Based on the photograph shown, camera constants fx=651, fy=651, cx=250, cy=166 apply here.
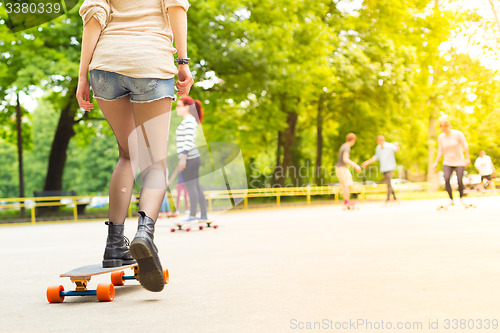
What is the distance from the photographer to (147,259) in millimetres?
3896

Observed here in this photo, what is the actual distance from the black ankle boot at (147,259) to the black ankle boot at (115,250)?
517 mm

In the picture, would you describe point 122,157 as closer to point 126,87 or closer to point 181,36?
point 126,87

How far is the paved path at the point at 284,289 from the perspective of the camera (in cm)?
348

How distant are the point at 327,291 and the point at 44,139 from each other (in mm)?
52731

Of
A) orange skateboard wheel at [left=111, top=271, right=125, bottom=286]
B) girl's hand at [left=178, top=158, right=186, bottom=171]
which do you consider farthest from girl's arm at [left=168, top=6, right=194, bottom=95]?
girl's hand at [left=178, top=158, right=186, bottom=171]

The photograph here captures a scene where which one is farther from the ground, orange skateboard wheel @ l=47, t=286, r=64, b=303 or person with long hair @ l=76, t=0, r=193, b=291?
person with long hair @ l=76, t=0, r=193, b=291

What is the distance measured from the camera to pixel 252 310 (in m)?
3.78

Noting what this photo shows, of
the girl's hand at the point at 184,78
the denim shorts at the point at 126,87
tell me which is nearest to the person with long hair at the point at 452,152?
the girl's hand at the point at 184,78

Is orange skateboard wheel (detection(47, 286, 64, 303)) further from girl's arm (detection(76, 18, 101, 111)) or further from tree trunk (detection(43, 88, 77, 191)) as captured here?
tree trunk (detection(43, 88, 77, 191))

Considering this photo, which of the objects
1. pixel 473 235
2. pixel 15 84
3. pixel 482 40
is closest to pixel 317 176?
pixel 482 40

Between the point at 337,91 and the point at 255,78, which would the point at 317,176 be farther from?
the point at 255,78

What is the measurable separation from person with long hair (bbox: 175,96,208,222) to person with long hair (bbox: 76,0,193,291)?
14.4ft

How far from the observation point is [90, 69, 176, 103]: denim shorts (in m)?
4.38

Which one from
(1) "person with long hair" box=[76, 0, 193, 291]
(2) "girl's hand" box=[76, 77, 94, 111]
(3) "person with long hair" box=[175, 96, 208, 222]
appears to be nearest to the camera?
(1) "person with long hair" box=[76, 0, 193, 291]
